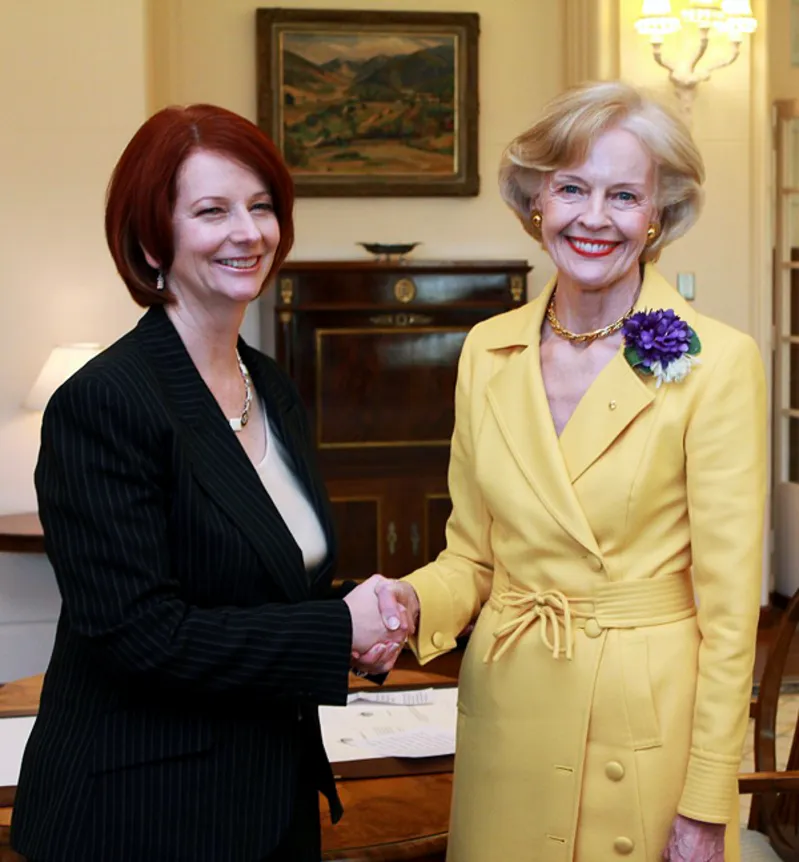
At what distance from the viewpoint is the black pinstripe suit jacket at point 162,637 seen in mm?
1820

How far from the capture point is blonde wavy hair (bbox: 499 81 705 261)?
204cm

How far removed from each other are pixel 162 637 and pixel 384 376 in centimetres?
482

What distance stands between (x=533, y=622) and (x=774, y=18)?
244 inches

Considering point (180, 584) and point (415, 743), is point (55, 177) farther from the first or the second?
point (180, 584)

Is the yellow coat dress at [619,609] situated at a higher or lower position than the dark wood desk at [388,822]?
higher

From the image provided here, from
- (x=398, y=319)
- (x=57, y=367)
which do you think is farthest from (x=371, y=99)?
(x=57, y=367)

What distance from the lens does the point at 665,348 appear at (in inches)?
78.7

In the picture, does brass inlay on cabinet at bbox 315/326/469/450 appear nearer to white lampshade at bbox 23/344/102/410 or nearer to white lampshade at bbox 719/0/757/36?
white lampshade at bbox 23/344/102/410

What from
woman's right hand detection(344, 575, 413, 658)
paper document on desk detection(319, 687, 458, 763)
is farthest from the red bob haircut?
paper document on desk detection(319, 687, 458, 763)

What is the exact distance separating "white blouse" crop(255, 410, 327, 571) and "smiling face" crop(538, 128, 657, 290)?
0.53 m

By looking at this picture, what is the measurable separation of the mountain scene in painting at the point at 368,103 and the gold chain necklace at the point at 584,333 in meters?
5.03

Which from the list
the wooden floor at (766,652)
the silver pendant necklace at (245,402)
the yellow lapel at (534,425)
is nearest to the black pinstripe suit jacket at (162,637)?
the silver pendant necklace at (245,402)

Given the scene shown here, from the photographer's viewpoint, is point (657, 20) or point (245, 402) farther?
point (657, 20)

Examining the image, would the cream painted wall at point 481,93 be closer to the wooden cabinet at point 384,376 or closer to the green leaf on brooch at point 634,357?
the wooden cabinet at point 384,376
